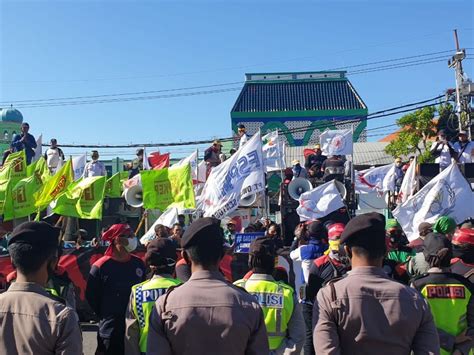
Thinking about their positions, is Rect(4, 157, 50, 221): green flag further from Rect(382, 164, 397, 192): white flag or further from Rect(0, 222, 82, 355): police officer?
Rect(0, 222, 82, 355): police officer

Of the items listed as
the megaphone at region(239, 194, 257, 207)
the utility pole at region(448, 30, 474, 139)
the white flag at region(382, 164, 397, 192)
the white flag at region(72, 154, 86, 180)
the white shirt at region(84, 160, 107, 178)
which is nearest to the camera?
the megaphone at region(239, 194, 257, 207)

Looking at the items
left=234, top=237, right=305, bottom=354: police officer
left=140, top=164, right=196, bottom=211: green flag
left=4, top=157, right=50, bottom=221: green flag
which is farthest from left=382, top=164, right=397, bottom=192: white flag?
left=234, top=237, right=305, bottom=354: police officer

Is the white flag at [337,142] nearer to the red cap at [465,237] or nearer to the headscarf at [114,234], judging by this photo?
the red cap at [465,237]

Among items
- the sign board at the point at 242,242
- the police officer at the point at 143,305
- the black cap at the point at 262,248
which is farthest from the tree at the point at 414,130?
the police officer at the point at 143,305

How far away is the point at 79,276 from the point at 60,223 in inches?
206

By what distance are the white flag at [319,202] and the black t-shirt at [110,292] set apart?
7.20 meters

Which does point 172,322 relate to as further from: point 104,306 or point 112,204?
point 112,204

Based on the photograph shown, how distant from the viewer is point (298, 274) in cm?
877

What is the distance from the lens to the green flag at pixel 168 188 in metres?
11.6

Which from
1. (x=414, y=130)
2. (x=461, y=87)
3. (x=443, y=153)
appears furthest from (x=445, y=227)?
(x=414, y=130)

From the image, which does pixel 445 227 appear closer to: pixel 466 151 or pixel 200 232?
pixel 200 232

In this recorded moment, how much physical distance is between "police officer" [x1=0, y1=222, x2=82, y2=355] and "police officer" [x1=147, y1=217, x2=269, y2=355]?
41cm

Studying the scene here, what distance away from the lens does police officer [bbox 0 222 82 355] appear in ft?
9.05

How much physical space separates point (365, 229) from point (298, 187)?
10844 millimetres
